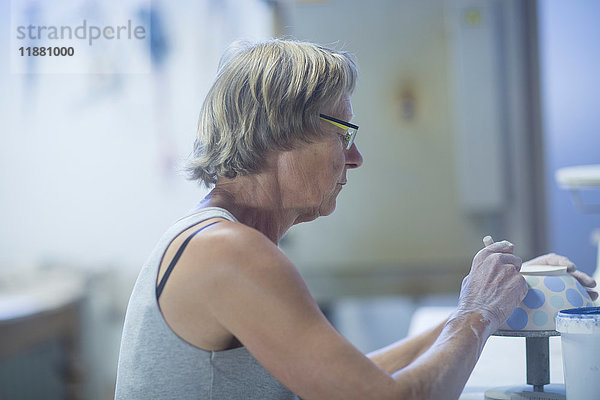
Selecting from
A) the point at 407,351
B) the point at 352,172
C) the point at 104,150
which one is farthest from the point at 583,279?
the point at 352,172

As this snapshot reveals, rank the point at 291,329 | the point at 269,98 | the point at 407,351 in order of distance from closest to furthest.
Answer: the point at 291,329 < the point at 269,98 < the point at 407,351

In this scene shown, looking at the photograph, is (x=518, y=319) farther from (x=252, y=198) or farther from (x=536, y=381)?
(x=252, y=198)

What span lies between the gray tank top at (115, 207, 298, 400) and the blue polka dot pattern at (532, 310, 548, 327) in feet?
1.37

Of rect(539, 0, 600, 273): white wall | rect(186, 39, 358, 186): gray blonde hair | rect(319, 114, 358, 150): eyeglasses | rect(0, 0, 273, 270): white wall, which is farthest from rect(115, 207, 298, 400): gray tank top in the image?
rect(0, 0, 273, 270): white wall

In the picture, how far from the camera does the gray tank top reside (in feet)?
3.22

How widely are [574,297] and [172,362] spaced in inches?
24.6

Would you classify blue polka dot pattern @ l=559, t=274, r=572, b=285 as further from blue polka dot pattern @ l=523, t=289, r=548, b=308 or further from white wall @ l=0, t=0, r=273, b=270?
white wall @ l=0, t=0, r=273, b=270

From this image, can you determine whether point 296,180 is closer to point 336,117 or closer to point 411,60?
point 336,117

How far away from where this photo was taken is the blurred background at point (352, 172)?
268cm

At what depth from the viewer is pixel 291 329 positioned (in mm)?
862

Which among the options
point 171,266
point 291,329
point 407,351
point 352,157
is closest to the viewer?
point 291,329

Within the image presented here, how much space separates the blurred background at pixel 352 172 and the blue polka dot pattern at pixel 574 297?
64 centimetres

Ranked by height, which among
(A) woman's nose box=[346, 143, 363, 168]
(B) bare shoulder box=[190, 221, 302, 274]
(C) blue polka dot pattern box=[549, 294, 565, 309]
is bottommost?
(C) blue polka dot pattern box=[549, 294, 565, 309]

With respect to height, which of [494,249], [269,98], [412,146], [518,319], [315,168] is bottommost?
[518,319]
